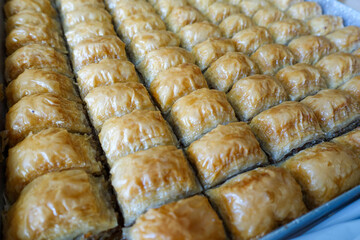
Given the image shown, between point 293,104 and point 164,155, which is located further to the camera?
point 293,104

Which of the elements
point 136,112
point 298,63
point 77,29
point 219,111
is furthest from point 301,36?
point 77,29

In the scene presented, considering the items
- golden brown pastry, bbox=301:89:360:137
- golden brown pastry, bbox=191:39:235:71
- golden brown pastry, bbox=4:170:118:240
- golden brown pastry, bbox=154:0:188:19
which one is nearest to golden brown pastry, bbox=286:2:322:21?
golden brown pastry, bbox=191:39:235:71

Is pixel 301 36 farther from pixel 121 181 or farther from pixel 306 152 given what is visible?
pixel 121 181

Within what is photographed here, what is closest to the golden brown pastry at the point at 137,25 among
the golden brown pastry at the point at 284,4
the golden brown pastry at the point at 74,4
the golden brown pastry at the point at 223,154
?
the golden brown pastry at the point at 74,4

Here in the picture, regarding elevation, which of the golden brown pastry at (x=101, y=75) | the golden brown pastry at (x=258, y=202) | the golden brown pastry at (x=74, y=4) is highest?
the golden brown pastry at (x=74, y=4)

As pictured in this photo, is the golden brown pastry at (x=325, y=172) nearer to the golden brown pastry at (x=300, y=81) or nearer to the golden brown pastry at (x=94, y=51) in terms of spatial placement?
the golden brown pastry at (x=300, y=81)

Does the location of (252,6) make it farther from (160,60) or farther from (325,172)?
(325,172)
